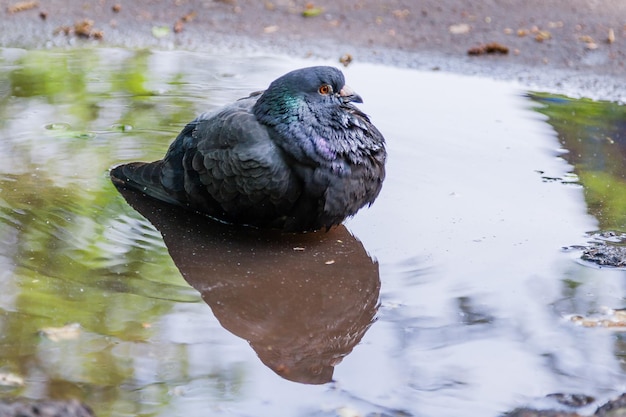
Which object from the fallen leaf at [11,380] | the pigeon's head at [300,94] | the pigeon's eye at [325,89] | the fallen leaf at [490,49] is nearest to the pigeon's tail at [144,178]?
the pigeon's head at [300,94]

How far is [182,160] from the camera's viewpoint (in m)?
4.76

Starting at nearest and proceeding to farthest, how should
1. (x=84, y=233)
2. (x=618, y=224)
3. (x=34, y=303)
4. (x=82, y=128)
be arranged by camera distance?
(x=34, y=303) → (x=84, y=233) → (x=618, y=224) → (x=82, y=128)

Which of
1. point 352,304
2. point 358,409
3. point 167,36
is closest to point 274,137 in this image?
point 352,304

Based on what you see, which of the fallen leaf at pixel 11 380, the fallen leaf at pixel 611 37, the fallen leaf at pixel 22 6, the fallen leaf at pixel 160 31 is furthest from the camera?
the fallen leaf at pixel 22 6

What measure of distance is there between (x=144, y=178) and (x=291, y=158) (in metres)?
0.89

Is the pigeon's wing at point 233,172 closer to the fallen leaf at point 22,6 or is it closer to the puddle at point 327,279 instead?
the puddle at point 327,279

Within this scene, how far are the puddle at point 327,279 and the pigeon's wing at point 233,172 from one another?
5.3 inches

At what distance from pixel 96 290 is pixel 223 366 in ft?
2.52

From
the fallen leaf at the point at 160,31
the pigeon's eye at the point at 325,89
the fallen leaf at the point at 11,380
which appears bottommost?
the fallen leaf at the point at 11,380

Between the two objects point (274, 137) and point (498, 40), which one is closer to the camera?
point (274, 137)

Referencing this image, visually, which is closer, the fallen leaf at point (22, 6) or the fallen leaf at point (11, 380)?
the fallen leaf at point (11, 380)

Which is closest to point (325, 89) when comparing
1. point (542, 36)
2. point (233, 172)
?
point (233, 172)

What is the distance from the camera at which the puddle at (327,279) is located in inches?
128

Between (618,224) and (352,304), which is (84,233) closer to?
(352,304)
